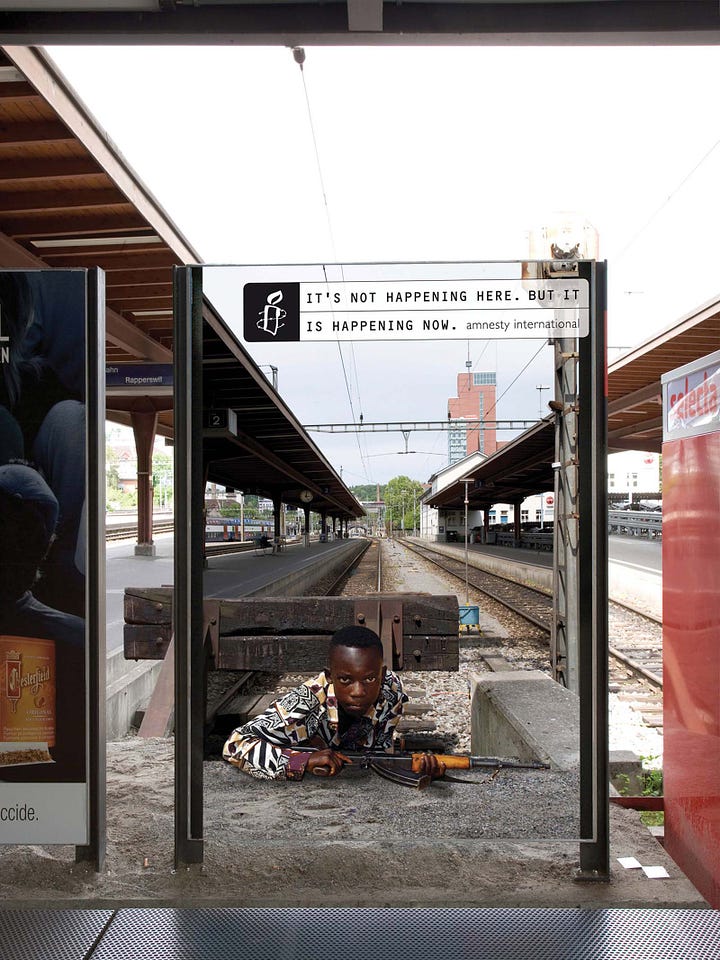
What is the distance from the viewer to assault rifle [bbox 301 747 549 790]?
11.5 feet

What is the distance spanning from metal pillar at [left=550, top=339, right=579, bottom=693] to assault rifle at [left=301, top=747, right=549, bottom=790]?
3.54 metres

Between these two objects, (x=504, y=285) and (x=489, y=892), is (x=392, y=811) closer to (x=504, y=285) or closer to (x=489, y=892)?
(x=489, y=892)

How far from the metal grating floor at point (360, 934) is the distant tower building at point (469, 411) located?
6.51ft

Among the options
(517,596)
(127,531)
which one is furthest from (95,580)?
(127,531)

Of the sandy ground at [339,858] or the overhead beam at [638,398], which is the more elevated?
the overhead beam at [638,398]

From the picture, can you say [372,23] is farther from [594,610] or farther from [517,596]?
[517,596]

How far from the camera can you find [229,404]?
13.5 ft

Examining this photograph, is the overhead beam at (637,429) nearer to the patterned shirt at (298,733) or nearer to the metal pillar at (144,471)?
the metal pillar at (144,471)

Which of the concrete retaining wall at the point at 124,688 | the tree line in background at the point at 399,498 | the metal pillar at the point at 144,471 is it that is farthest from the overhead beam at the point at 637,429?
the tree line in background at the point at 399,498

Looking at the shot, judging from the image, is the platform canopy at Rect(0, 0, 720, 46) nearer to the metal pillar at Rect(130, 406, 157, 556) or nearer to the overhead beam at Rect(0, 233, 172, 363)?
the overhead beam at Rect(0, 233, 172, 363)

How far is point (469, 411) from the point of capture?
11.5ft

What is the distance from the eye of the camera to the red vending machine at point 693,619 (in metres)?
2.62

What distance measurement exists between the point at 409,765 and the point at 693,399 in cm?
215

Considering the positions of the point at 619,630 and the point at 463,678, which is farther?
the point at 619,630
